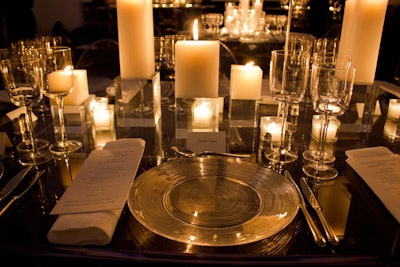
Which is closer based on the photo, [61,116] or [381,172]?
[381,172]

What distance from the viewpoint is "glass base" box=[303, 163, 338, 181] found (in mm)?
830

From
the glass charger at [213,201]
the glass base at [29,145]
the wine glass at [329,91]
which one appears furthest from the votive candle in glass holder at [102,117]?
the wine glass at [329,91]

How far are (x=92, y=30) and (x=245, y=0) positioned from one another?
85.4 inches

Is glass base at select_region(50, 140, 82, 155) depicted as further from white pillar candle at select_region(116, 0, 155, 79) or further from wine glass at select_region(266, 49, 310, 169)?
wine glass at select_region(266, 49, 310, 169)

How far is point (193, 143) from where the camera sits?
0.95 meters

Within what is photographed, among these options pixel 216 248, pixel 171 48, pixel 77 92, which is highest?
pixel 171 48

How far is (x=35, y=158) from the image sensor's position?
2.97 feet

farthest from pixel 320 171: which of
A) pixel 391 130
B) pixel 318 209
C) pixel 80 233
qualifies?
pixel 80 233

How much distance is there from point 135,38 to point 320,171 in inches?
25.8

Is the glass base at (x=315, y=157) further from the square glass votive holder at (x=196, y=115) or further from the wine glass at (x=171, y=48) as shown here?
the wine glass at (x=171, y=48)

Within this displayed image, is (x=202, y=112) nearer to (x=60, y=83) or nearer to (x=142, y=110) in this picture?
(x=142, y=110)

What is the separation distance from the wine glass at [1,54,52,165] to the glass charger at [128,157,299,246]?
0.33 m

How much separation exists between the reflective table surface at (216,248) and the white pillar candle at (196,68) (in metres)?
0.30

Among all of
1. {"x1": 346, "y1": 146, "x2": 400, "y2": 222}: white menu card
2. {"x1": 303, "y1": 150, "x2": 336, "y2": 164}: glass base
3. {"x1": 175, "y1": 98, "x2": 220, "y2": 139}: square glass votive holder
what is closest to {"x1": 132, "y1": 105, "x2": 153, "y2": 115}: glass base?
{"x1": 175, "y1": 98, "x2": 220, "y2": 139}: square glass votive holder
